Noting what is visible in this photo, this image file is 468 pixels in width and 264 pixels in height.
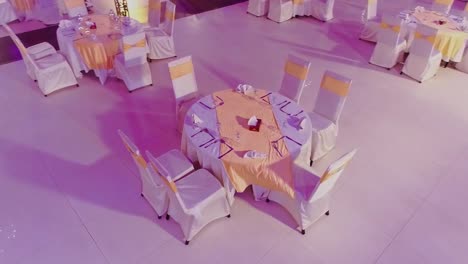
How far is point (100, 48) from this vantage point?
5.73m

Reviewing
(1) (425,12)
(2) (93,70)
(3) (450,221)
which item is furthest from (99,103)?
(1) (425,12)

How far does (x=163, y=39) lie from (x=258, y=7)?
3002mm

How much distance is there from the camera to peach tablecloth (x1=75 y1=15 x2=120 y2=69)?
18.6 ft

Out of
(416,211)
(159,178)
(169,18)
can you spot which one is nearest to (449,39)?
(416,211)

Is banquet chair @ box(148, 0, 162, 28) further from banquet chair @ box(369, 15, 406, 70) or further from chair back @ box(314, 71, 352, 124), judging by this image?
banquet chair @ box(369, 15, 406, 70)

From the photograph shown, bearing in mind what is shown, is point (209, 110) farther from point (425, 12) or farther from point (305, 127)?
point (425, 12)

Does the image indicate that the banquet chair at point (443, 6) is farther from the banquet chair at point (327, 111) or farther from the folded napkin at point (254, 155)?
the folded napkin at point (254, 155)

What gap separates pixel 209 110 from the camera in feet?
13.8

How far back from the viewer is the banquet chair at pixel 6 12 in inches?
309

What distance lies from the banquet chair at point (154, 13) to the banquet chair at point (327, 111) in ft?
12.7

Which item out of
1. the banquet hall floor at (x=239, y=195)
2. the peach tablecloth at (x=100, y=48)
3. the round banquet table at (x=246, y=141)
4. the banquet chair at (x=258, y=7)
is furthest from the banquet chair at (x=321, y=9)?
the round banquet table at (x=246, y=141)

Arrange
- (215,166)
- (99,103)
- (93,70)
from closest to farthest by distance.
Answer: (215,166) < (99,103) < (93,70)

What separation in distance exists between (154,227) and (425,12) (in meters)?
6.73

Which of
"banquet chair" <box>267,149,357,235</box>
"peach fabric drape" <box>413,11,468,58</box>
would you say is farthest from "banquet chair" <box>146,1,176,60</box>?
"peach fabric drape" <box>413,11,468,58</box>
